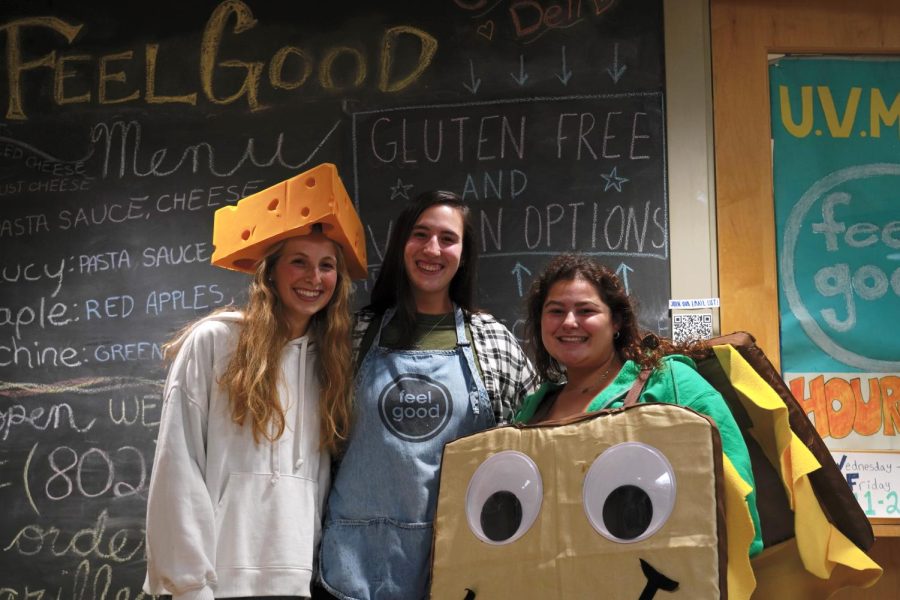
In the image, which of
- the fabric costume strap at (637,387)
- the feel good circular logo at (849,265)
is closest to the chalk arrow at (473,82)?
the feel good circular logo at (849,265)

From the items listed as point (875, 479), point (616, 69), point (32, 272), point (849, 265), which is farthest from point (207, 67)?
point (875, 479)

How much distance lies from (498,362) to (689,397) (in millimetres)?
593

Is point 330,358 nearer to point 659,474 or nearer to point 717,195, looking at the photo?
point 659,474

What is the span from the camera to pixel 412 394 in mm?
2246

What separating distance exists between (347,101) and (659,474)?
180 cm

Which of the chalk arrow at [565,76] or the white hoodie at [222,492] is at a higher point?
the chalk arrow at [565,76]

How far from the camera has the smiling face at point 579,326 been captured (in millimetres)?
2084

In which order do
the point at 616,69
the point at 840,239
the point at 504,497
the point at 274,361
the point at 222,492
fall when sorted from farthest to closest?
1. the point at 616,69
2. the point at 840,239
3. the point at 274,361
4. the point at 222,492
5. the point at 504,497

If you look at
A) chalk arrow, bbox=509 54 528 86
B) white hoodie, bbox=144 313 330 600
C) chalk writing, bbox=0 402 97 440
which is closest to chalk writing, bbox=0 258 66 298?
chalk writing, bbox=0 402 97 440

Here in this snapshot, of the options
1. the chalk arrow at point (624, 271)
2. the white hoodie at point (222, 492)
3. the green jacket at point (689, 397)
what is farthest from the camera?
the chalk arrow at point (624, 271)

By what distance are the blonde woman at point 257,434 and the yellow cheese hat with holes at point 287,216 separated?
0.04 meters

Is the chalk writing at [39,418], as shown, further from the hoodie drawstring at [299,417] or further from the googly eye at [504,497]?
the googly eye at [504,497]

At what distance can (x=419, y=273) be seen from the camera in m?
2.34

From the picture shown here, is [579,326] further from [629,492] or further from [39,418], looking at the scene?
[39,418]
